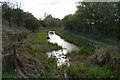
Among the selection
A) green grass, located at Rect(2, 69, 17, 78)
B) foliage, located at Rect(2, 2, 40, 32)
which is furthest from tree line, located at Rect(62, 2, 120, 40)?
foliage, located at Rect(2, 2, 40, 32)

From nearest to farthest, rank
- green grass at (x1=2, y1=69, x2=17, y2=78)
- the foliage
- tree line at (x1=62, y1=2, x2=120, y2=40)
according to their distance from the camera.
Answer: green grass at (x1=2, y1=69, x2=17, y2=78), tree line at (x1=62, y1=2, x2=120, y2=40), the foliage

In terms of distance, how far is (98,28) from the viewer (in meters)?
19.1

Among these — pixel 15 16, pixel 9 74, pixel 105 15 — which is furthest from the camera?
pixel 15 16

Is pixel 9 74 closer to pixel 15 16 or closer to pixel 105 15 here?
pixel 105 15

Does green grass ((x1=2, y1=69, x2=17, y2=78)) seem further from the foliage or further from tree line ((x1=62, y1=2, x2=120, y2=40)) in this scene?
the foliage

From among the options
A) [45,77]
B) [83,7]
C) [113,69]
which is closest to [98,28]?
[83,7]

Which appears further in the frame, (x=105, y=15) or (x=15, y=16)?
(x=15, y=16)

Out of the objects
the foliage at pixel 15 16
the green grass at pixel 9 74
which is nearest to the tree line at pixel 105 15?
the green grass at pixel 9 74

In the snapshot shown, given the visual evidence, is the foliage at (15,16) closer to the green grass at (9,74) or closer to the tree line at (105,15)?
the tree line at (105,15)

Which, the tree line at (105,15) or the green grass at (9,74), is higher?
the tree line at (105,15)

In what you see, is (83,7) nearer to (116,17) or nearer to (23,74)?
(116,17)

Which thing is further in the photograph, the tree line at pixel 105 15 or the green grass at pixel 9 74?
the tree line at pixel 105 15

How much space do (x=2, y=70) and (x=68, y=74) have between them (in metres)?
3.22

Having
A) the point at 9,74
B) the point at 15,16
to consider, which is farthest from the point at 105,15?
the point at 15,16
